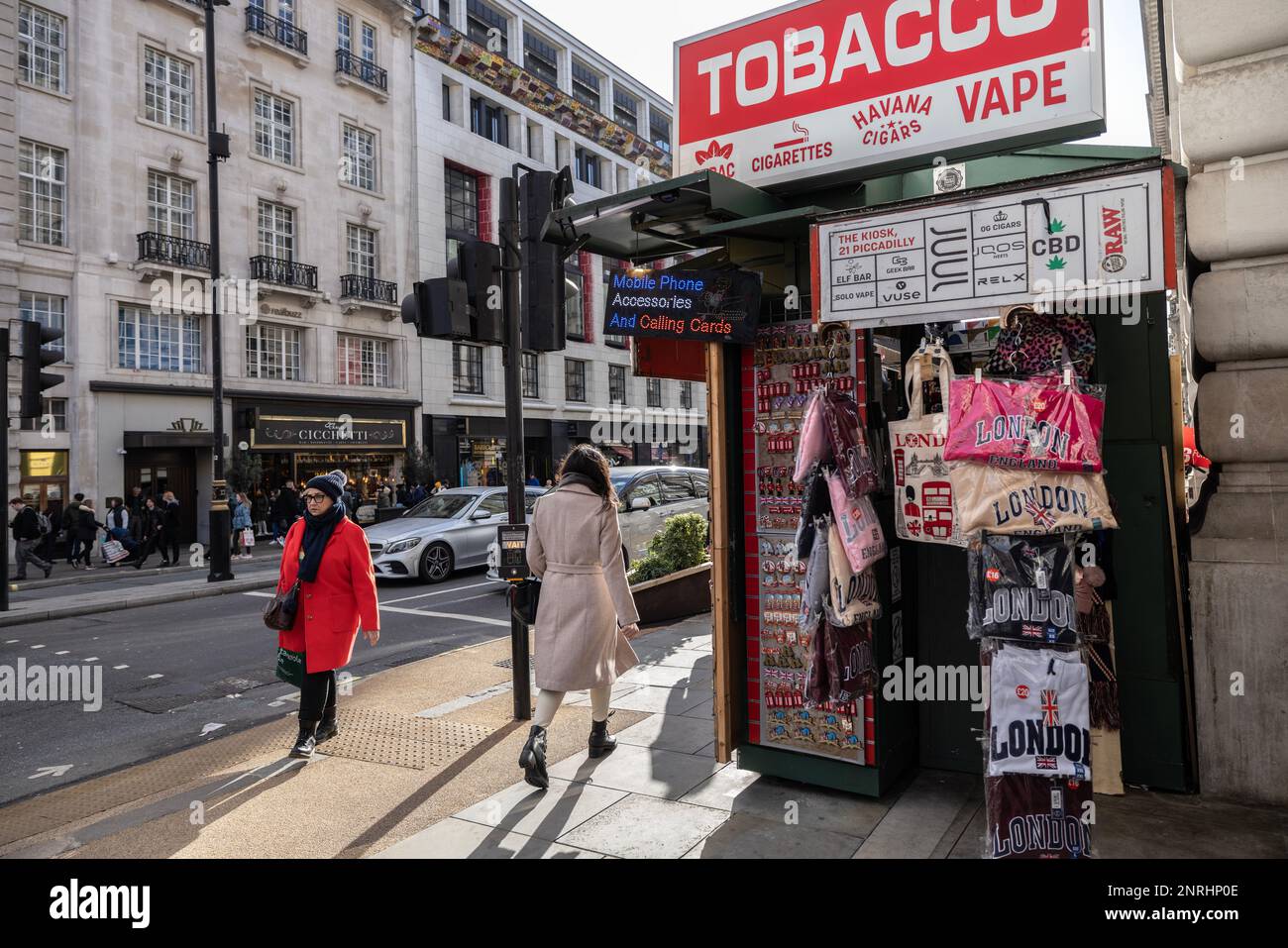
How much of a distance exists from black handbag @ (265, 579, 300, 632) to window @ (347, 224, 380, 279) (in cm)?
2475

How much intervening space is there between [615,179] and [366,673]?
128 ft

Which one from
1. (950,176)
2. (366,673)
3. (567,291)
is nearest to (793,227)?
(950,176)

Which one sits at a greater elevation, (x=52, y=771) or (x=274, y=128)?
(x=274, y=128)

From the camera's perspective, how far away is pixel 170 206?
23078 millimetres

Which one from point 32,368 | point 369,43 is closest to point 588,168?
point 369,43

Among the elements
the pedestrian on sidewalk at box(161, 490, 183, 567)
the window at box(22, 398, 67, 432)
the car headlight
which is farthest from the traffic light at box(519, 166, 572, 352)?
the window at box(22, 398, 67, 432)

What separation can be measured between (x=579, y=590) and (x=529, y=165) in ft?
108

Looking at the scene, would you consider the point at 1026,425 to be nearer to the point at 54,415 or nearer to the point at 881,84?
the point at 881,84

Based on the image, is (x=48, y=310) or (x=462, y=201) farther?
(x=462, y=201)

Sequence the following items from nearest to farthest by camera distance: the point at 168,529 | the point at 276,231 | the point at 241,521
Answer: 1. the point at 168,529
2. the point at 241,521
3. the point at 276,231

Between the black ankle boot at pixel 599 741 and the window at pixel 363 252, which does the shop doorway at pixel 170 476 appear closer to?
the window at pixel 363 252

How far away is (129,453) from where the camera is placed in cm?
2191

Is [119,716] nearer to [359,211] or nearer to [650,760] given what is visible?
[650,760]
